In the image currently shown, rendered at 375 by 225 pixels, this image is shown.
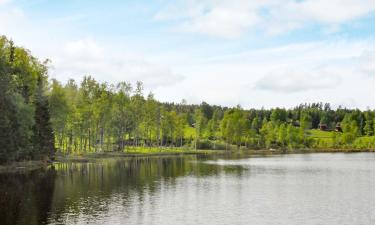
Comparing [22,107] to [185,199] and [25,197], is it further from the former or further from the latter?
[185,199]

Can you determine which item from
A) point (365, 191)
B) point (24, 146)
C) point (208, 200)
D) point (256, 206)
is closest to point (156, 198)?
point (208, 200)

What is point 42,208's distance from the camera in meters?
54.1

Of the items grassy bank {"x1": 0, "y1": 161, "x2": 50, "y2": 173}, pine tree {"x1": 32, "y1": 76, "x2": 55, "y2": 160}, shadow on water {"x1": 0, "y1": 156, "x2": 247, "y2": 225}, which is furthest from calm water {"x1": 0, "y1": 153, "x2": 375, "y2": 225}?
pine tree {"x1": 32, "y1": 76, "x2": 55, "y2": 160}

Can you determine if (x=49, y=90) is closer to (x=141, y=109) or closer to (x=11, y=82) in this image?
(x=11, y=82)

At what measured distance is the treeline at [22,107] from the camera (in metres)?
92.3

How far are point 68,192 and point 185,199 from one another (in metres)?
17.7

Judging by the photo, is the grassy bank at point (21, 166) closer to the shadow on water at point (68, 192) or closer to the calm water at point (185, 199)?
the shadow on water at point (68, 192)

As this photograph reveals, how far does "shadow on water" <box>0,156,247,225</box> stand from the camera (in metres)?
50.7

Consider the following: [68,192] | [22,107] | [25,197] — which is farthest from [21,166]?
[25,197]

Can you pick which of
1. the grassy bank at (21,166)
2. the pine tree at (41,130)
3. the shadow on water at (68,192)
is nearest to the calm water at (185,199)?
the shadow on water at (68,192)

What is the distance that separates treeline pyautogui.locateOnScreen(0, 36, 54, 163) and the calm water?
351 inches

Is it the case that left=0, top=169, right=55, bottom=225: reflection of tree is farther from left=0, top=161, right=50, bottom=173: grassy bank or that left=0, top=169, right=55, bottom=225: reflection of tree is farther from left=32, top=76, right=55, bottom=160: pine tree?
left=32, top=76, right=55, bottom=160: pine tree

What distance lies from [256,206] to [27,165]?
62875 millimetres

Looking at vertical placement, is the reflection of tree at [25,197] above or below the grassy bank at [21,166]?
below
